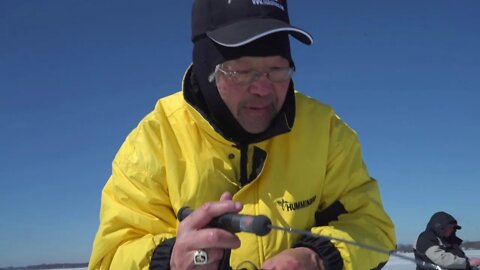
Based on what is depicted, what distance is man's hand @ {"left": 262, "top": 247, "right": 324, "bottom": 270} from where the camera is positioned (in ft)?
6.45

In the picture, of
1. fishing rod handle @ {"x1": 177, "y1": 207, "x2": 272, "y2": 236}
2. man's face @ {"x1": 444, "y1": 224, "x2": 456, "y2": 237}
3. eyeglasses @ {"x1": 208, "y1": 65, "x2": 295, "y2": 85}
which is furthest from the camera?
man's face @ {"x1": 444, "y1": 224, "x2": 456, "y2": 237}

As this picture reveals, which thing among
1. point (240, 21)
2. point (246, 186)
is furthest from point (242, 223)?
point (240, 21)

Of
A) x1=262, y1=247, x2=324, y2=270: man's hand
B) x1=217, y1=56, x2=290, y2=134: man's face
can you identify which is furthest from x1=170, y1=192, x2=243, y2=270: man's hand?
x1=217, y1=56, x2=290, y2=134: man's face

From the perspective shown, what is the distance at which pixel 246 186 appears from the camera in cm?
233

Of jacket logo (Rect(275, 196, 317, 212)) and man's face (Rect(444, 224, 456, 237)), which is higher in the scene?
jacket logo (Rect(275, 196, 317, 212))

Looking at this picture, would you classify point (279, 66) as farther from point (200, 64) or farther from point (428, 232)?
point (428, 232)

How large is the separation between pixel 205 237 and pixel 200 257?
0.09 meters

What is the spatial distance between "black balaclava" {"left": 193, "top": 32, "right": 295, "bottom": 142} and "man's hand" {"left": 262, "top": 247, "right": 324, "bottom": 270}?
22.9 inches

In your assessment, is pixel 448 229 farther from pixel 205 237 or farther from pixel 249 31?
pixel 205 237

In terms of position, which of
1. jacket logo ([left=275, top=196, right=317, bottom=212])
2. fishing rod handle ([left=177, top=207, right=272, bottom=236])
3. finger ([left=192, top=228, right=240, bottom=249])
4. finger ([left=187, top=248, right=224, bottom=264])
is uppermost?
fishing rod handle ([left=177, top=207, right=272, bottom=236])

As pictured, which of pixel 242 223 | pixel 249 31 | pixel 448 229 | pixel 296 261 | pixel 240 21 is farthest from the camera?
pixel 448 229

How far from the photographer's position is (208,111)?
2.48 m

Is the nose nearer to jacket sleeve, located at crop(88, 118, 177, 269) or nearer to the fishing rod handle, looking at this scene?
jacket sleeve, located at crop(88, 118, 177, 269)

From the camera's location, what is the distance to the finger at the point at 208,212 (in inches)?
67.0
